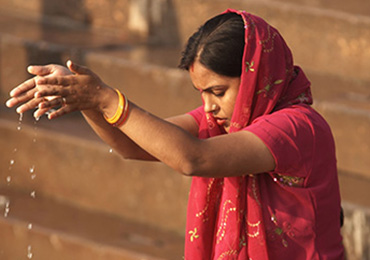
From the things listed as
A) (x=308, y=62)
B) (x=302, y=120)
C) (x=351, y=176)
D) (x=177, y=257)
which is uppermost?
(x=302, y=120)

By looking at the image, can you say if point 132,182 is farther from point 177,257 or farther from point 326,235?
point 326,235

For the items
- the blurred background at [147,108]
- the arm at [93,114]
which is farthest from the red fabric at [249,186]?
the blurred background at [147,108]

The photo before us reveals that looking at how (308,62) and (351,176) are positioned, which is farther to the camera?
(308,62)

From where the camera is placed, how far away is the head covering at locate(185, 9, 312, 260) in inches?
119

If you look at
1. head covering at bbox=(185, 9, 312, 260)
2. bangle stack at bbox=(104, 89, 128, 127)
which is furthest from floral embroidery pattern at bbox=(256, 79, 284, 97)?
bangle stack at bbox=(104, 89, 128, 127)

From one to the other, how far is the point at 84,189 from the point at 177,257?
37.0 inches

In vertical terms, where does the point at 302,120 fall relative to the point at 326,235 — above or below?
above

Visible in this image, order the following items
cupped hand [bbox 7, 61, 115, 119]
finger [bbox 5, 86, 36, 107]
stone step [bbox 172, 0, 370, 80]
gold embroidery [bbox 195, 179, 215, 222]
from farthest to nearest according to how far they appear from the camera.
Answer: stone step [bbox 172, 0, 370, 80] → gold embroidery [bbox 195, 179, 215, 222] → finger [bbox 5, 86, 36, 107] → cupped hand [bbox 7, 61, 115, 119]

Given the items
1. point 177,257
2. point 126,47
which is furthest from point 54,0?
point 177,257

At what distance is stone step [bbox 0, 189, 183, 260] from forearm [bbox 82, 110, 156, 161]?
5.10ft

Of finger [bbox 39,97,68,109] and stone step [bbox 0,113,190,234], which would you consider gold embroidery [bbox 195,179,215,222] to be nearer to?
finger [bbox 39,97,68,109]

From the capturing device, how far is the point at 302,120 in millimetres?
3061

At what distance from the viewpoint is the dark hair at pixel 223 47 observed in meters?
3.01

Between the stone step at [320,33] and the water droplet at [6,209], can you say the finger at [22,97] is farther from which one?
the stone step at [320,33]
